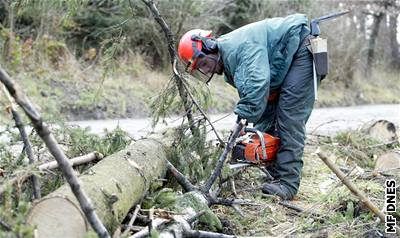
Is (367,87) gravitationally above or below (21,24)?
below

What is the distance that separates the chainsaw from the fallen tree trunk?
689 mm

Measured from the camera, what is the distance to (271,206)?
4375 millimetres

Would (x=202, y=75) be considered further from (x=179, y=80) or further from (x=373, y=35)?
(x=373, y=35)

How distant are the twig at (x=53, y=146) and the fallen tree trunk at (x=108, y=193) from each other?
234 millimetres

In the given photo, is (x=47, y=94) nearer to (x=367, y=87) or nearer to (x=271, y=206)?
(x=271, y=206)

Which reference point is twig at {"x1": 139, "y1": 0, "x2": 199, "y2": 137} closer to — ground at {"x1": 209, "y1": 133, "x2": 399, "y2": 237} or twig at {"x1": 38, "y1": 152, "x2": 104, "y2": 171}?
ground at {"x1": 209, "y1": 133, "x2": 399, "y2": 237}

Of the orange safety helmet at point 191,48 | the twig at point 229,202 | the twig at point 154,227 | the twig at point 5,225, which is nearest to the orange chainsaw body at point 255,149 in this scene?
the twig at point 229,202

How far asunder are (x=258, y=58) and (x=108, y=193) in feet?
6.48

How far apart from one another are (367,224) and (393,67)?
23932 millimetres

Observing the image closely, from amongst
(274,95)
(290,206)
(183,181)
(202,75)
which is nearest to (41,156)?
(183,181)

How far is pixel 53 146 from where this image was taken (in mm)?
→ 2277

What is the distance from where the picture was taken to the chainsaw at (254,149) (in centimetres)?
462

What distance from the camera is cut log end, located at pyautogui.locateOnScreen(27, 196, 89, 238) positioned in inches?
103

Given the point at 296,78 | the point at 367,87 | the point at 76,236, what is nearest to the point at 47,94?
the point at 296,78
